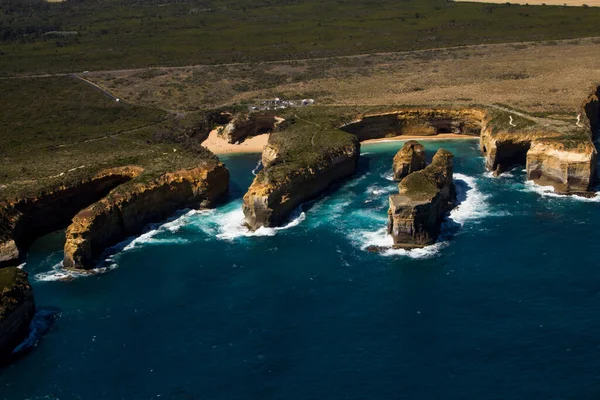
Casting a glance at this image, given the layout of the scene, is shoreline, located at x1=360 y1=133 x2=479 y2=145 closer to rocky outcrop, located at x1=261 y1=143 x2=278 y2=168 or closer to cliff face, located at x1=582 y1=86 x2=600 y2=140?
cliff face, located at x1=582 y1=86 x2=600 y2=140

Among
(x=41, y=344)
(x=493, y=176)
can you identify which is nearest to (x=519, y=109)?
(x=493, y=176)

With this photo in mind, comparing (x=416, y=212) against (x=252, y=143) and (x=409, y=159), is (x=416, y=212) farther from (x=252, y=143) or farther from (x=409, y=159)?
(x=252, y=143)

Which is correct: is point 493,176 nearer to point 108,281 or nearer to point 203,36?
point 108,281

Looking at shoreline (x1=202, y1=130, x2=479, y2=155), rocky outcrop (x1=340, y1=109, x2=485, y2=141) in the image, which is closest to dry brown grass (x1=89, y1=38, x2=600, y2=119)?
rocky outcrop (x1=340, y1=109, x2=485, y2=141)

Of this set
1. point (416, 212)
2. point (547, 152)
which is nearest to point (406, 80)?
point (547, 152)

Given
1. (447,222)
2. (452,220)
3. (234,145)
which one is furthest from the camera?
(234,145)

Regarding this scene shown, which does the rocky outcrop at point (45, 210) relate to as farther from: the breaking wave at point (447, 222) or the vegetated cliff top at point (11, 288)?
the breaking wave at point (447, 222)
